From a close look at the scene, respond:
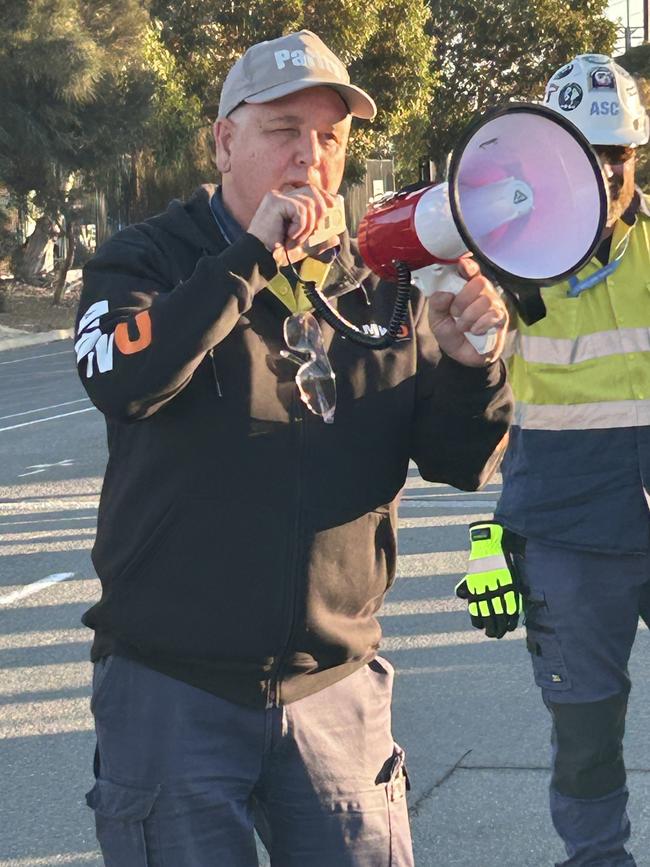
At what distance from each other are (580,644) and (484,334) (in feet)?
4.38

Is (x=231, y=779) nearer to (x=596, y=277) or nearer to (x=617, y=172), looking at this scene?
(x=596, y=277)

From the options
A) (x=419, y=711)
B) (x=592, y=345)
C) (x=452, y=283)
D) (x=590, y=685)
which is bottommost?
(x=419, y=711)

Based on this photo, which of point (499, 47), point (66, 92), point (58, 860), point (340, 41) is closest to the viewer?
point (58, 860)

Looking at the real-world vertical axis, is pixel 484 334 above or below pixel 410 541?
above

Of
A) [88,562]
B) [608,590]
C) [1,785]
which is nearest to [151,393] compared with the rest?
[608,590]

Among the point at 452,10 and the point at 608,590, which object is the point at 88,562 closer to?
the point at 608,590

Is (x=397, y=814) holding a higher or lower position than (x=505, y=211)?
lower

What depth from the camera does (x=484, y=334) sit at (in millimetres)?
2334

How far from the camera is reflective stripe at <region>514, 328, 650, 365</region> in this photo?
3.47 m

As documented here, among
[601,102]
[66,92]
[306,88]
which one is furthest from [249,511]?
[66,92]

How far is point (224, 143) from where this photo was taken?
8.20 feet

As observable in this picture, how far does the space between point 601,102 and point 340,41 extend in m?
26.4

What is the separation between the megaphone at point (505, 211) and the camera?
2158 millimetres

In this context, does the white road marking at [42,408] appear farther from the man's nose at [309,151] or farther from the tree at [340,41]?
the tree at [340,41]
